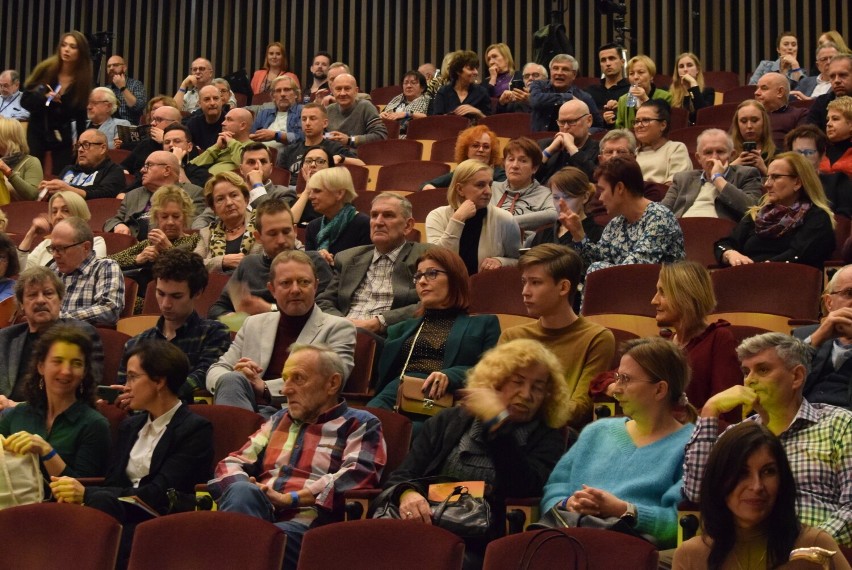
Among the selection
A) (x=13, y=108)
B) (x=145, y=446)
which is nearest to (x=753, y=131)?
(x=145, y=446)

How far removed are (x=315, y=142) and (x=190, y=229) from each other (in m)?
1.42

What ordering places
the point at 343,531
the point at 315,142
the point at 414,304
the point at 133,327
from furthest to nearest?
1. the point at 315,142
2. the point at 133,327
3. the point at 414,304
4. the point at 343,531

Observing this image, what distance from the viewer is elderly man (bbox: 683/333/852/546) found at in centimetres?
296

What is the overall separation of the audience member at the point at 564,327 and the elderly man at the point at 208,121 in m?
4.46

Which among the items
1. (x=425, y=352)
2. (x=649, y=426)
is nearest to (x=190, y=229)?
(x=425, y=352)

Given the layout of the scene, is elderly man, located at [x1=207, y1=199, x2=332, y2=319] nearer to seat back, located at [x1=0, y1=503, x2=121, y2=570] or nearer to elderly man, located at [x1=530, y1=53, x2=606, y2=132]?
seat back, located at [x1=0, y1=503, x2=121, y2=570]

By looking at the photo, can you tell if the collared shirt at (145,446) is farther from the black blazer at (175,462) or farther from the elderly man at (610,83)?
the elderly man at (610,83)

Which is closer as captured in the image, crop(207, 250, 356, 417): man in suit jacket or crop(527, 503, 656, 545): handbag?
crop(527, 503, 656, 545): handbag

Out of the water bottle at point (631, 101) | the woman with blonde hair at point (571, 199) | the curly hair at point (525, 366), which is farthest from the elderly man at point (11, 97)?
the curly hair at point (525, 366)

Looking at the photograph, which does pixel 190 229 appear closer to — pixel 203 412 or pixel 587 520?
pixel 203 412

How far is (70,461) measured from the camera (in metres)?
3.83

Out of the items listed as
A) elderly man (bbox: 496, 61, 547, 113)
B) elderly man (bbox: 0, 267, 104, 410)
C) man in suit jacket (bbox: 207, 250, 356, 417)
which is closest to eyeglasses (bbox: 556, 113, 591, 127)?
elderly man (bbox: 496, 61, 547, 113)

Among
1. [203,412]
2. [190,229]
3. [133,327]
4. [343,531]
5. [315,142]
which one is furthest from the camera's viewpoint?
[315,142]

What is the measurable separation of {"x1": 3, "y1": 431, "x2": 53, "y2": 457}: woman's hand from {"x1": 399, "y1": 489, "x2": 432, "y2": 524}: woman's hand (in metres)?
1.03
